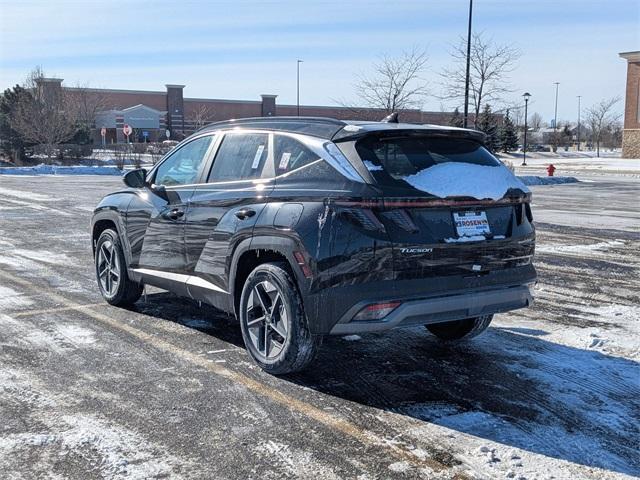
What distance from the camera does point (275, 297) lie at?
4.76 metres

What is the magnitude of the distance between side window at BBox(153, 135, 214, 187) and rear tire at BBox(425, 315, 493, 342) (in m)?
2.40

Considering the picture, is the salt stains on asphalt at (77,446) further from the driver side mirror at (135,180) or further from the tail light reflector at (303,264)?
the driver side mirror at (135,180)

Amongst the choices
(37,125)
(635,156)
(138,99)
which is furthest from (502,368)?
(138,99)

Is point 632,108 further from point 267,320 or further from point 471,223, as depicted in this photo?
point 267,320

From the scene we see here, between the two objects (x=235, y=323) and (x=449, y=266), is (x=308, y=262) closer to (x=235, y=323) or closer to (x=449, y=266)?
(x=449, y=266)

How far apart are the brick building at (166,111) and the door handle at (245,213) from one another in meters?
72.0

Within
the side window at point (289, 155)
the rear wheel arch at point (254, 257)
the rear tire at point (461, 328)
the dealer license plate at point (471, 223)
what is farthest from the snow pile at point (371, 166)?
the rear tire at point (461, 328)

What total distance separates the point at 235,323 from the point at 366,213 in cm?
247

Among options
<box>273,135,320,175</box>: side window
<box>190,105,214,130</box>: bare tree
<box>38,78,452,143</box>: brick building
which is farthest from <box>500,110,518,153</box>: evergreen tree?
<box>273,135,320,175</box>: side window

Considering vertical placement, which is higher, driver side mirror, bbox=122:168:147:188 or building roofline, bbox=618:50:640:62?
building roofline, bbox=618:50:640:62

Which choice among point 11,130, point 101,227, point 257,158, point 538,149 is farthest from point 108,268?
point 538,149

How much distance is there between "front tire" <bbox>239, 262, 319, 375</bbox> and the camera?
15.0ft

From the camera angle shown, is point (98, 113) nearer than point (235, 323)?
No

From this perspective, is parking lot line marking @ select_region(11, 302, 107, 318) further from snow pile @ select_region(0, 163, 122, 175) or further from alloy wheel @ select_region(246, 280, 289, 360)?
snow pile @ select_region(0, 163, 122, 175)
